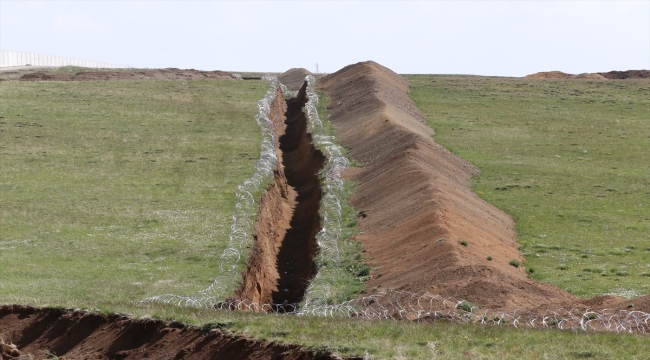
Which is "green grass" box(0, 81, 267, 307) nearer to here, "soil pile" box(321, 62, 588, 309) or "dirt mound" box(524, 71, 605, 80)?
"soil pile" box(321, 62, 588, 309)

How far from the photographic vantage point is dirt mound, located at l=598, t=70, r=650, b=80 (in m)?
76.9

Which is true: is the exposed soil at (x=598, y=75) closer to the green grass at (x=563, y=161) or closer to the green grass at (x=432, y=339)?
the green grass at (x=563, y=161)

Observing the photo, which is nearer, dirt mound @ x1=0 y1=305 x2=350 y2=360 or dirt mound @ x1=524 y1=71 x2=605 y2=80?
dirt mound @ x1=0 y1=305 x2=350 y2=360

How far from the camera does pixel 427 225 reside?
26953 millimetres

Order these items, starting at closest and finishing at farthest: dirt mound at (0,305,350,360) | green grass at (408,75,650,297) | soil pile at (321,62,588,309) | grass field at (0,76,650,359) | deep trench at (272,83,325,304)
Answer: grass field at (0,76,650,359) < dirt mound at (0,305,350,360) < soil pile at (321,62,588,309) < green grass at (408,75,650,297) < deep trench at (272,83,325,304)

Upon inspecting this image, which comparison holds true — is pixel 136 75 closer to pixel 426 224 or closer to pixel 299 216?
pixel 299 216

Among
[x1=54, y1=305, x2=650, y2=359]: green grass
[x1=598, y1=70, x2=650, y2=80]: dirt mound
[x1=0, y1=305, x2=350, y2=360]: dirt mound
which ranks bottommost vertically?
[x1=0, y1=305, x2=350, y2=360]: dirt mound

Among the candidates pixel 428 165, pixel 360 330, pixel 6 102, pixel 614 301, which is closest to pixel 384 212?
pixel 428 165

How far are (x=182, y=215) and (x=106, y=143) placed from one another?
47.5 ft

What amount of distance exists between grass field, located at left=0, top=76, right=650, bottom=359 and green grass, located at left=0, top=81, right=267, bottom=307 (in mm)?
64

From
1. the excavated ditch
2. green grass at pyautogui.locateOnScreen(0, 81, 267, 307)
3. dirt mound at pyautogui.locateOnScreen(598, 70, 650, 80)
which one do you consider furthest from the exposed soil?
Result: the excavated ditch

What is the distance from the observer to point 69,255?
26797 millimetres

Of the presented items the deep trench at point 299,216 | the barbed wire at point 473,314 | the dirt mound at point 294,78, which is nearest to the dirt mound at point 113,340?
the barbed wire at point 473,314

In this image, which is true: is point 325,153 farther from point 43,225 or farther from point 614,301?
point 614,301
